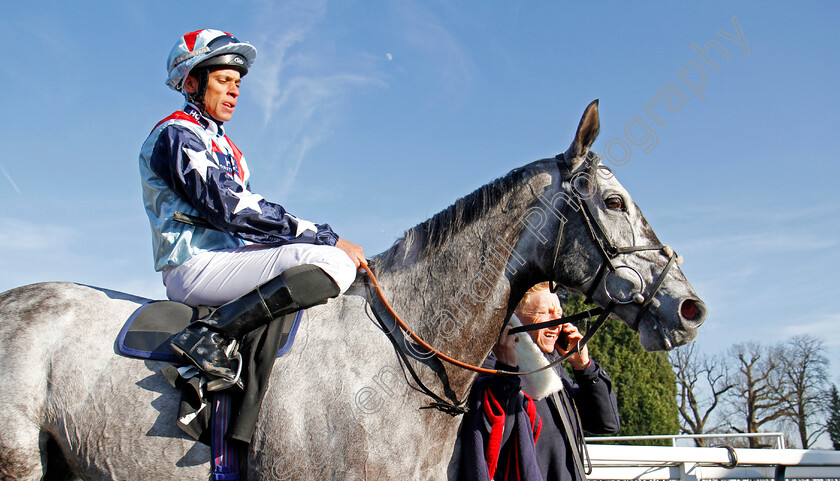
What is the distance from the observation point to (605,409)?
13.0 ft

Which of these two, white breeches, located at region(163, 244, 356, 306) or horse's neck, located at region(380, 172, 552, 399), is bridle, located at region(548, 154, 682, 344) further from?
white breeches, located at region(163, 244, 356, 306)

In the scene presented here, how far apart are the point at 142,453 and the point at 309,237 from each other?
4.03 ft

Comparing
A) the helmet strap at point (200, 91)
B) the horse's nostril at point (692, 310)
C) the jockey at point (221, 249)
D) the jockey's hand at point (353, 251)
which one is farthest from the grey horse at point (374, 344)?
the helmet strap at point (200, 91)

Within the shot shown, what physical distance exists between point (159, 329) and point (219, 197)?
2.26 feet

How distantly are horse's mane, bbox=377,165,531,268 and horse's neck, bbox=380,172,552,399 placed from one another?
31 mm

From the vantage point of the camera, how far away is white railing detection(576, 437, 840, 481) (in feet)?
16.4

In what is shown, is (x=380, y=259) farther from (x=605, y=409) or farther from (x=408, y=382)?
(x=605, y=409)

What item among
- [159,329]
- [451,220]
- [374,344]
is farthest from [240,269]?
[451,220]

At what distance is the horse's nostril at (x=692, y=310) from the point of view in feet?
8.70

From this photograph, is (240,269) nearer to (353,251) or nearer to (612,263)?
(353,251)

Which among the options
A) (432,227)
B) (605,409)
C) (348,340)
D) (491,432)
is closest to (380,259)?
(432,227)

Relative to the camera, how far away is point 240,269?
2822 millimetres

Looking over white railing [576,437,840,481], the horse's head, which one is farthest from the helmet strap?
white railing [576,437,840,481]

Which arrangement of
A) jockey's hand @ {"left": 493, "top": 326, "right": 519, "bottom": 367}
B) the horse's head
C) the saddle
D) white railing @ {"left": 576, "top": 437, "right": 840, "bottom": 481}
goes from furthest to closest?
white railing @ {"left": 576, "top": 437, "right": 840, "bottom": 481}, jockey's hand @ {"left": 493, "top": 326, "right": 519, "bottom": 367}, the horse's head, the saddle
